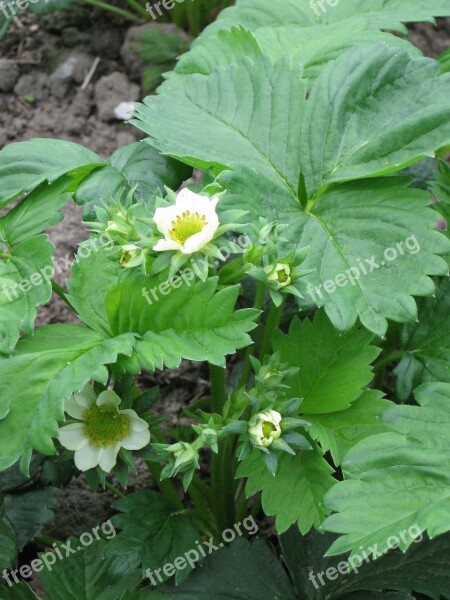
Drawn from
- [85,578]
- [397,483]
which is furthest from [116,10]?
[397,483]

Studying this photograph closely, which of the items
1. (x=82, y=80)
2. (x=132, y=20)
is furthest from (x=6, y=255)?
(x=132, y=20)

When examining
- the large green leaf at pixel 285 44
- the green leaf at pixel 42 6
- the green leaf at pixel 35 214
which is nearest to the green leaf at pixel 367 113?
the large green leaf at pixel 285 44

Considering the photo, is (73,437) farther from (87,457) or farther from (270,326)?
(270,326)

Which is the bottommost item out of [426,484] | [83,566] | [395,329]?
[83,566]

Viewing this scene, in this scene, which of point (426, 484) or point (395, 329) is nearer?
point (426, 484)

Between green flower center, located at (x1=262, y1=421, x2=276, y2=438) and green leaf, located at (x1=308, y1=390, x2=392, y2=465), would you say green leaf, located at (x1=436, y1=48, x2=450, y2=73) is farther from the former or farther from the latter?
green flower center, located at (x1=262, y1=421, x2=276, y2=438)

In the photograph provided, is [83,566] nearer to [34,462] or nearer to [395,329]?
[34,462]

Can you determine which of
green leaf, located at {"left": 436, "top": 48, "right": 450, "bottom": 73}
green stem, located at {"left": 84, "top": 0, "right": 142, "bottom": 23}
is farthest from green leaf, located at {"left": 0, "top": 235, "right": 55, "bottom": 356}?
green stem, located at {"left": 84, "top": 0, "right": 142, "bottom": 23}
